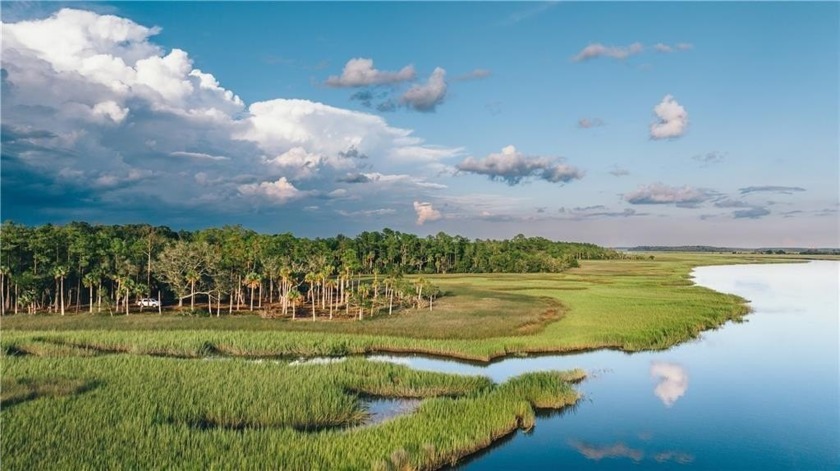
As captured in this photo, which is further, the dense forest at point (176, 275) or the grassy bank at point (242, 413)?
the dense forest at point (176, 275)

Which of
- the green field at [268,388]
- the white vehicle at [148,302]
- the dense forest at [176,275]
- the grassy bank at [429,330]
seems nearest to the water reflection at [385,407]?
the green field at [268,388]

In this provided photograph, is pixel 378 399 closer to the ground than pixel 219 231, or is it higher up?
closer to the ground

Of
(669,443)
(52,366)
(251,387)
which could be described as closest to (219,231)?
(52,366)

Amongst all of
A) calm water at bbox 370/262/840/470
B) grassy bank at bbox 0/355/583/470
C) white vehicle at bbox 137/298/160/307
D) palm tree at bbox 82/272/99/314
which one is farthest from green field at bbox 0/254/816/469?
white vehicle at bbox 137/298/160/307

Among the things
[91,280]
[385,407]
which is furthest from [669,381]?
[91,280]

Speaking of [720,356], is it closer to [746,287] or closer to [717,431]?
[717,431]

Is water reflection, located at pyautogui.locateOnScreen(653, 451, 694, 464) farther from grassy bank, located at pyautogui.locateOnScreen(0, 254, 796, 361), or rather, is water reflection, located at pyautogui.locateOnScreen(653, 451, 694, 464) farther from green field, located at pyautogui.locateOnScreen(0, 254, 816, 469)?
grassy bank, located at pyautogui.locateOnScreen(0, 254, 796, 361)

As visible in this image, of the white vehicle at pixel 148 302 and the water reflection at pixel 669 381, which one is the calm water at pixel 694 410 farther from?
the white vehicle at pixel 148 302
